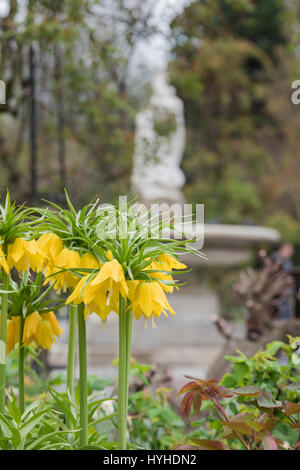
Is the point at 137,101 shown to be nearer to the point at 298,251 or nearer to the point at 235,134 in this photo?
the point at 235,134

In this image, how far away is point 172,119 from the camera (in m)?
8.91

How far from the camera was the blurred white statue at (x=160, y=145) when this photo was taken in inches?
265

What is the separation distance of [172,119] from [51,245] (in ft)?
26.8

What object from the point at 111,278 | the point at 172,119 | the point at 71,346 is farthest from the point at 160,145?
the point at 111,278

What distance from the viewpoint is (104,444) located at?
45.8 inches

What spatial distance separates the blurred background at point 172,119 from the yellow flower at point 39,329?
1.93 m

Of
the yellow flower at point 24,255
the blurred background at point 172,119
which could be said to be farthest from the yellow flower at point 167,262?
the blurred background at point 172,119

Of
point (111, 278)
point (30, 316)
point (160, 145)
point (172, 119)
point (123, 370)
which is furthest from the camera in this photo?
point (172, 119)

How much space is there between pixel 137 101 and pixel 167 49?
1172 mm

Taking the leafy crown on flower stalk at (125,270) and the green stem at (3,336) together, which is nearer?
the leafy crown on flower stalk at (125,270)

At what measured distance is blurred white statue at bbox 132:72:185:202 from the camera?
22.1 ft

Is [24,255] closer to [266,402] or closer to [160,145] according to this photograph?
[266,402]

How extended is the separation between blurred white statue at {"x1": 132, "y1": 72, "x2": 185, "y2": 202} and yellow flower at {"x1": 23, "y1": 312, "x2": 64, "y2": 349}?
17.4 feet

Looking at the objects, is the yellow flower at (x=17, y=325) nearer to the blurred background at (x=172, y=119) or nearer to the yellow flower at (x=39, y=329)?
the yellow flower at (x=39, y=329)
